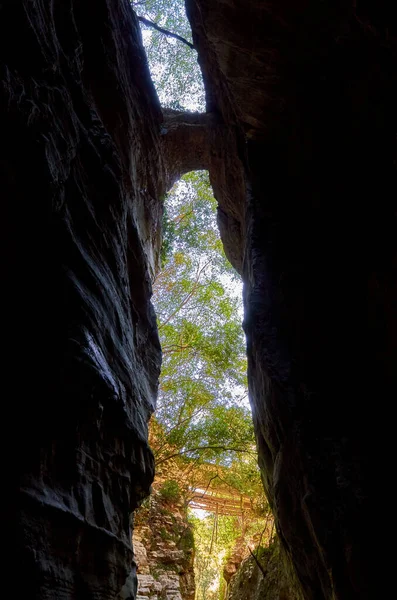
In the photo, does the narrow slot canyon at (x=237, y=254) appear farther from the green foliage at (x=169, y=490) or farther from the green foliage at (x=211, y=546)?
the green foliage at (x=211, y=546)

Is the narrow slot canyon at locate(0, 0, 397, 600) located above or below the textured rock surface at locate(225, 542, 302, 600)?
above

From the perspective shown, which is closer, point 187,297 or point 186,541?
point 186,541

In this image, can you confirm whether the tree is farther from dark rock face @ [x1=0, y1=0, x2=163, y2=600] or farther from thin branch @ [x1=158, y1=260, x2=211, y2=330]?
dark rock face @ [x1=0, y1=0, x2=163, y2=600]

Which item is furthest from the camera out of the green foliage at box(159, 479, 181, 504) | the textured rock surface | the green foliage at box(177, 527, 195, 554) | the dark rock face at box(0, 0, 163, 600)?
the green foliage at box(159, 479, 181, 504)

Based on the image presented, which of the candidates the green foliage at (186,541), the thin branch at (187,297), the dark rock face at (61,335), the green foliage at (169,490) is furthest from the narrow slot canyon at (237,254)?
the thin branch at (187,297)

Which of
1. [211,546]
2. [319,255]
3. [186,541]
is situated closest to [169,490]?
[186,541]

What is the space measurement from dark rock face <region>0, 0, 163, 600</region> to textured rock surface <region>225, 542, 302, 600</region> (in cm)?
534

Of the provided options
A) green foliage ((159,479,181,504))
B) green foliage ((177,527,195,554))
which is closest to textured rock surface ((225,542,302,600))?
green foliage ((177,527,195,554))

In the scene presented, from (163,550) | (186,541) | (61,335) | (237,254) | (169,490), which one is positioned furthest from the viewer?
(186,541)

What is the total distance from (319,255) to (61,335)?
4672mm

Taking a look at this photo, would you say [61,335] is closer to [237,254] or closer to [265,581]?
[237,254]

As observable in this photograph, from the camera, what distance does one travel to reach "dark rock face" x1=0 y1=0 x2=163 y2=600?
3.19 metres

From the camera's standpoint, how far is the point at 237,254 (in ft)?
36.3

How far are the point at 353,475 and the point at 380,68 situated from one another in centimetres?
512
